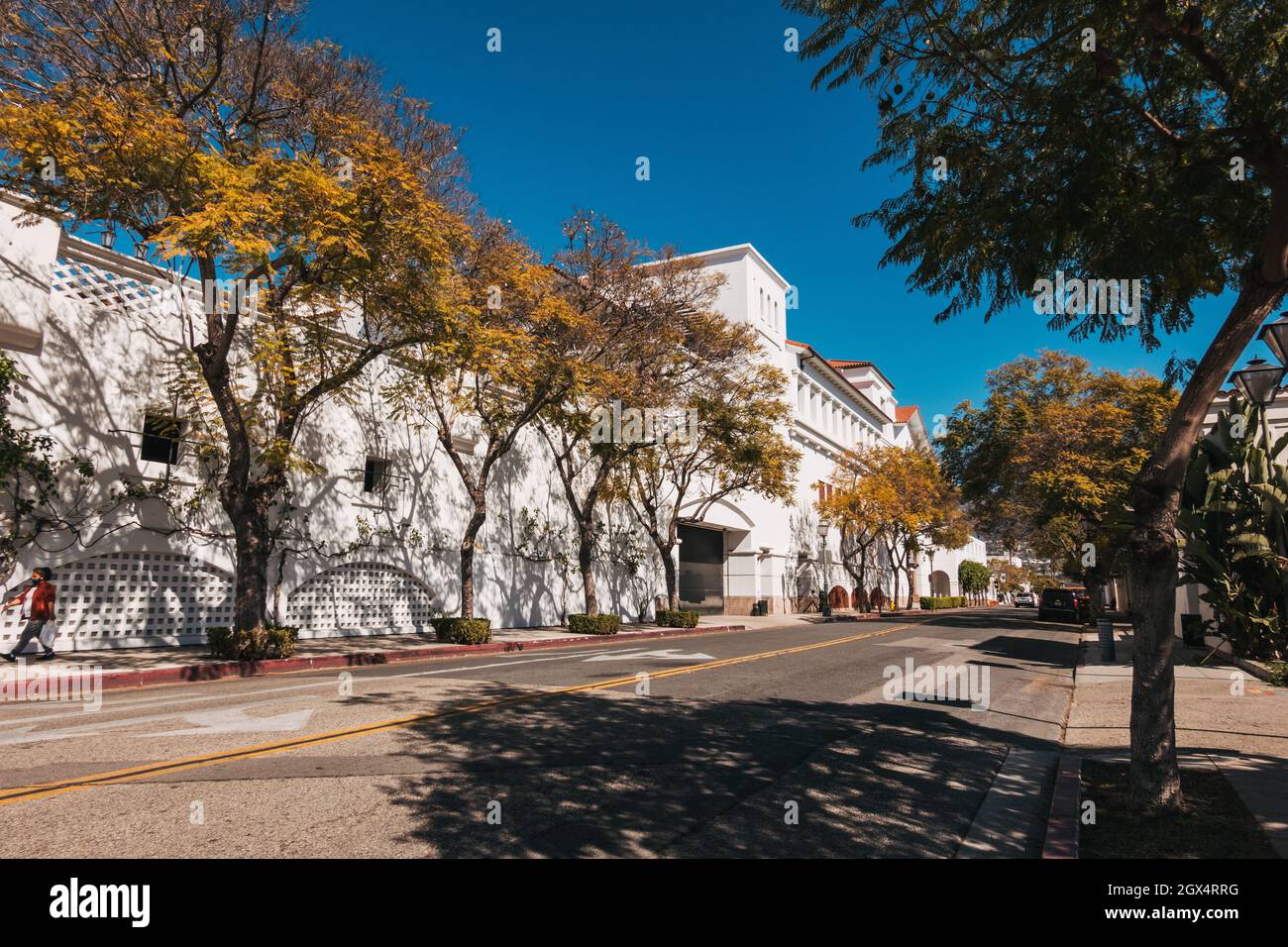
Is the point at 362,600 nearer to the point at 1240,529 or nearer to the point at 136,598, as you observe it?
the point at 136,598

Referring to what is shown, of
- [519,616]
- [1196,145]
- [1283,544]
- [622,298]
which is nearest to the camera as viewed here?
[1196,145]

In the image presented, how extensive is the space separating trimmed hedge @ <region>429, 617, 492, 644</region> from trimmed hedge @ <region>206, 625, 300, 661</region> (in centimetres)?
496

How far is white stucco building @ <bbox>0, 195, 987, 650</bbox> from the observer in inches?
520

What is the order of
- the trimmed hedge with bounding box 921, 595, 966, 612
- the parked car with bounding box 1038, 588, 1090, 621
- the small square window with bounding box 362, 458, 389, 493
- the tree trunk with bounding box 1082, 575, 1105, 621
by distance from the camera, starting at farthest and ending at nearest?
1. the trimmed hedge with bounding box 921, 595, 966, 612
2. the tree trunk with bounding box 1082, 575, 1105, 621
3. the parked car with bounding box 1038, 588, 1090, 621
4. the small square window with bounding box 362, 458, 389, 493

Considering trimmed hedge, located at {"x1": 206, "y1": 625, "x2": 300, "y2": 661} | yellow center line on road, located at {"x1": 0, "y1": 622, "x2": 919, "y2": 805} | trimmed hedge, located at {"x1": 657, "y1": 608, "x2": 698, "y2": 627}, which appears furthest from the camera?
trimmed hedge, located at {"x1": 657, "y1": 608, "x2": 698, "y2": 627}

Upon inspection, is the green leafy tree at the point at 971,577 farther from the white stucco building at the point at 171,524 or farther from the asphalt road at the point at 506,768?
the asphalt road at the point at 506,768

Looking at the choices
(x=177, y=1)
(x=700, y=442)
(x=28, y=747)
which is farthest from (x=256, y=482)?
(x=700, y=442)

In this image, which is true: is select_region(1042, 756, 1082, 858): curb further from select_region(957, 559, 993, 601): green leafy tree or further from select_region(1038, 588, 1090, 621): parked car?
select_region(957, 559, 993, 601): green leafy tree

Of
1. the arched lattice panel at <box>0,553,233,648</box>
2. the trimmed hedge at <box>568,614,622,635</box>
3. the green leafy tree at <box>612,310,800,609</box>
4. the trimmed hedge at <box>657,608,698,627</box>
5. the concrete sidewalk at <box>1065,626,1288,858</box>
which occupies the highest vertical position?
the green leafy tree at <box>612,310,800,609</box>

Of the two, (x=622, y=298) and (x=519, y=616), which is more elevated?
(x=622, y=298)

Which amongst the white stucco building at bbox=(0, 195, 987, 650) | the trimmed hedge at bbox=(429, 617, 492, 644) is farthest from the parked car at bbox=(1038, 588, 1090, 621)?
the trimmed hedge at bbox=(429, 617, 492, 644)

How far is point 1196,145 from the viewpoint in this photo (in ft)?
18.8
